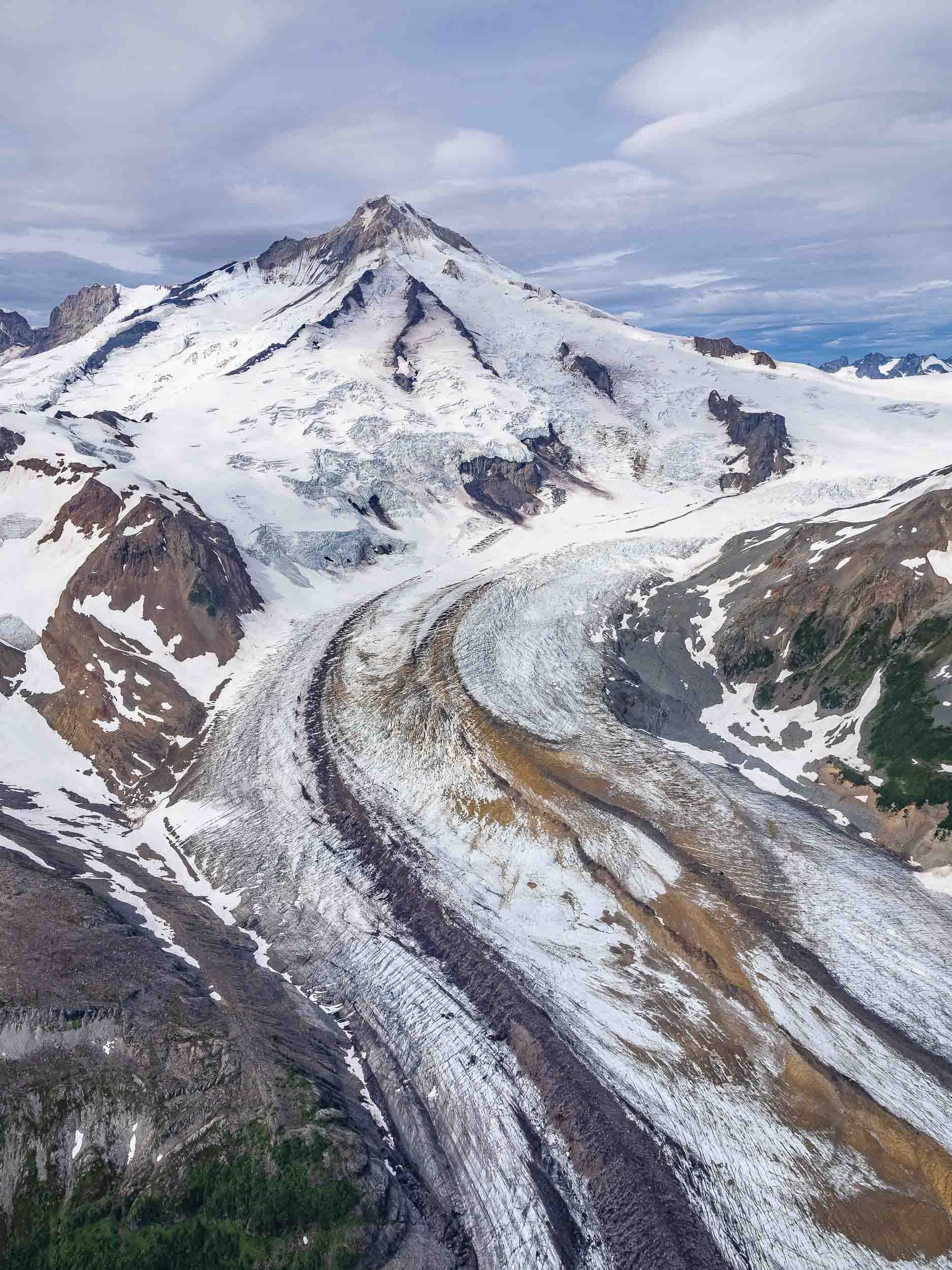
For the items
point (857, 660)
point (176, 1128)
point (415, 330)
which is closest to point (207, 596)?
point (176, 1128)

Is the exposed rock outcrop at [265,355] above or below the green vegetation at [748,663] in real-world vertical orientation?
above

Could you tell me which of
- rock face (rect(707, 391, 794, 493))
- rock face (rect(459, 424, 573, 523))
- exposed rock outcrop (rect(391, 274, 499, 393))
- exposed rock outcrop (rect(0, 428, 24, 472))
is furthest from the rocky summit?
exposed rock outcrop (rect(391, 274, 499, 393))

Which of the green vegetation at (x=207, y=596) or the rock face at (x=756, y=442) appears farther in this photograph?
the rock face at (x=756, y=442)

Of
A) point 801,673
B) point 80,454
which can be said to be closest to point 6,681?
point 80,454

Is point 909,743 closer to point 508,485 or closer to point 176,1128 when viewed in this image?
point 176,1128

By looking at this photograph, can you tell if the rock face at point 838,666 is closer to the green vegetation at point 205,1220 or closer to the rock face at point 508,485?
the green vegetation at point 205,1220

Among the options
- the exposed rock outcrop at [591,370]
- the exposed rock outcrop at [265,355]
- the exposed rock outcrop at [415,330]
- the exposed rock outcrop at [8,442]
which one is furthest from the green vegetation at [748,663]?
the exposed rock outcrop at [265,355]

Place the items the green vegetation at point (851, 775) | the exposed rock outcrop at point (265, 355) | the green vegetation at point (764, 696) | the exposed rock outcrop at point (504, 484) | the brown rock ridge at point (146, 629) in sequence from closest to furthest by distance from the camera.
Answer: the green vegetation at point (851, 775) → the brown rock ridge at point (146, 629) → the green vegetation at point (764, 696) → the exposed rock outcrop at point (504, 484) → the exposed rock outcrop at point (265, 355)

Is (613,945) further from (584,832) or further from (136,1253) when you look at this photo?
(136,1253)
